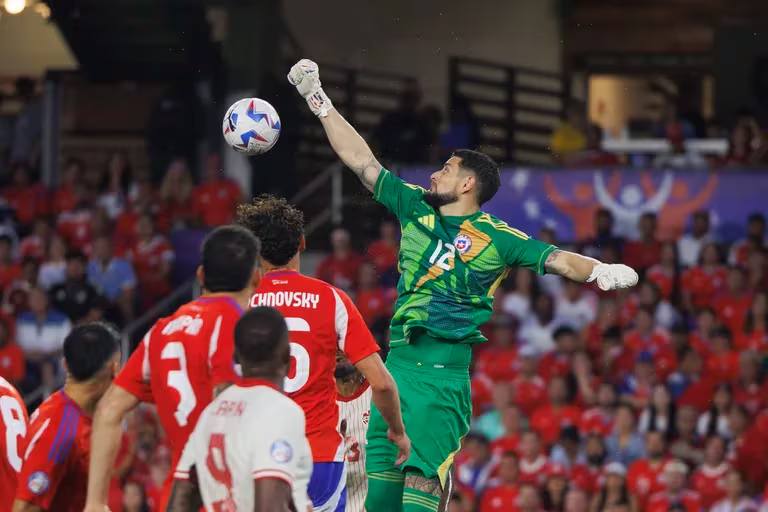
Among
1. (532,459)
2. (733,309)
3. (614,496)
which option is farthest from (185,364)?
(733,309)

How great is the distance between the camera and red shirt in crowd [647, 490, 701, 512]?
13758mm

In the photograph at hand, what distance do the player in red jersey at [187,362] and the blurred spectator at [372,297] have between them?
1018 cm

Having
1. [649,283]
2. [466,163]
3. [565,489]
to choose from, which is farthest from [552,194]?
[466,163]

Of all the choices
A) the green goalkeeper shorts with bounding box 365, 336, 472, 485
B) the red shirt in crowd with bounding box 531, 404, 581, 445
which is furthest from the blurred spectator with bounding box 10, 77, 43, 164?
the green goalkeeper shorts with bounding box 365, 336, 472, 485

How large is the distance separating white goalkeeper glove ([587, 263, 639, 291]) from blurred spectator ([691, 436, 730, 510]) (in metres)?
6.51

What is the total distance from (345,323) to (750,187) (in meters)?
11.0

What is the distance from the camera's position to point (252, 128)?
8.78 meters

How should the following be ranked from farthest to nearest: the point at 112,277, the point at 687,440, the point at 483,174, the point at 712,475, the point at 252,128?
the point at 112,277 < the point at 687,440 < the point at 712,475 < the point at 252,128 < the point at 483,174

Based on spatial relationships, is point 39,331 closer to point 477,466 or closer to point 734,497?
point 477,466

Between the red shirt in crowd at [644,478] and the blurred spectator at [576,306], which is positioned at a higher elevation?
the blurred spectator at [576,306]

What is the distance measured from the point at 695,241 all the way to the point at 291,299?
34.1 feet

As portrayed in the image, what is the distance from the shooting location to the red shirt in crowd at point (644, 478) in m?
13.9

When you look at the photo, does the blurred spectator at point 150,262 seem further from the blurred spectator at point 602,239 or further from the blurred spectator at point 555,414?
A: the blurred spectator at point 555,414

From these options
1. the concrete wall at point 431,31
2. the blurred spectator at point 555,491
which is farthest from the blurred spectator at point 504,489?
the concrete wall at point 431,31
